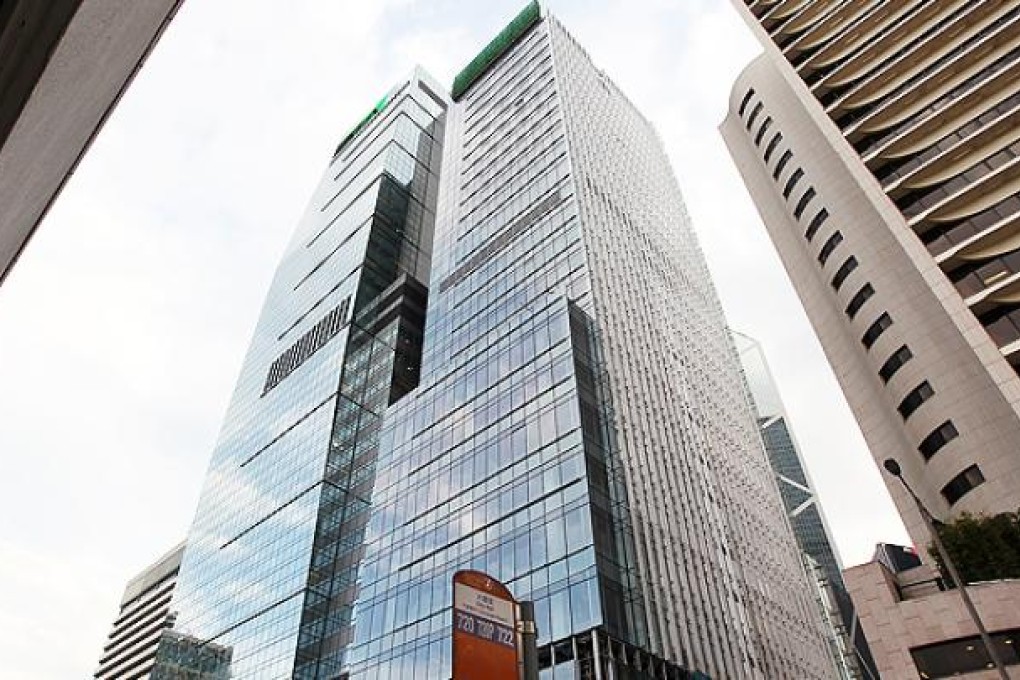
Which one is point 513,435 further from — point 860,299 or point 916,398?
point 860,299

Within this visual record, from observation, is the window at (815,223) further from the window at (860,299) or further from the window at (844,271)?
the window at (860,299)

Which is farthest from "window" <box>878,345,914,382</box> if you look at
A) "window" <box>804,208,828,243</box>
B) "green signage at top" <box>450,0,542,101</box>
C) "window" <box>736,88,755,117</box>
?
"green signage at top" <box>450,0,542,101</box>

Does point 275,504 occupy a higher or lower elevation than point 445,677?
higher

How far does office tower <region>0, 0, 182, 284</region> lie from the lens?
10.5 ft

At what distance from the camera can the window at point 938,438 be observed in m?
47.9

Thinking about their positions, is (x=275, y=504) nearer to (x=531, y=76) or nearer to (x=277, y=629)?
(x=277, y=629)

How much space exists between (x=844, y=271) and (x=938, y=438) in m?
17.6

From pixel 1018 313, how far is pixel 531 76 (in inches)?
2784

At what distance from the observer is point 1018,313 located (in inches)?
1662

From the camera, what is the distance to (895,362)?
176ft

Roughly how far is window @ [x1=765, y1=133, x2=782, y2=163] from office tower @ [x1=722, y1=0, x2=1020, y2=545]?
2.01 m

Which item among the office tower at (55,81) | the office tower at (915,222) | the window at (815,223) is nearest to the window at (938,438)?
the office tower at (915,222)

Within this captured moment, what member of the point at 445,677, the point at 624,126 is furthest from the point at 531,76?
the point at 445,677

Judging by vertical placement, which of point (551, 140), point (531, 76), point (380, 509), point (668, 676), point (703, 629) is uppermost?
point (531, 76)
